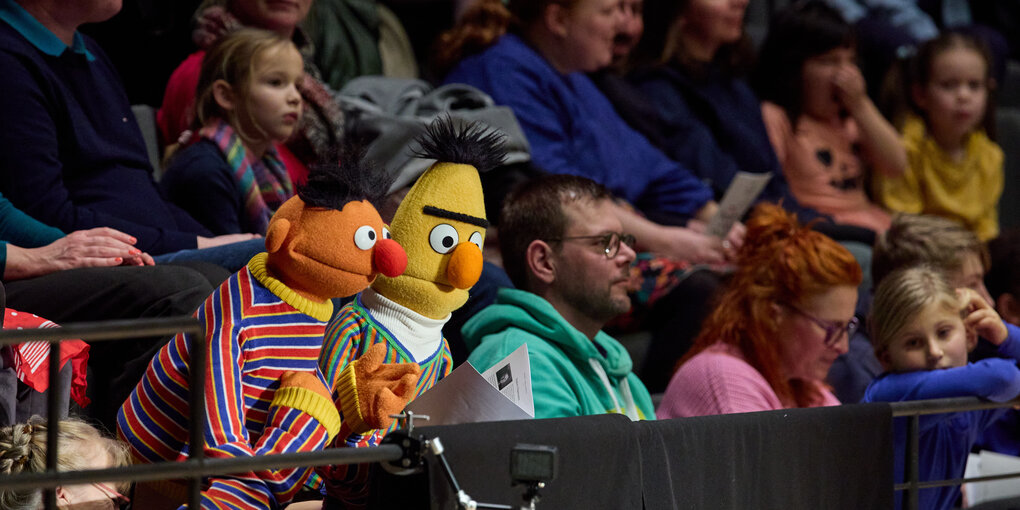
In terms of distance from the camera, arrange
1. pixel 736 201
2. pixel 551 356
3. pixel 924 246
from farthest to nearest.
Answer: pixel 736 201, pixel 924 246, pixel 551 356

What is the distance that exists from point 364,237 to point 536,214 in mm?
845

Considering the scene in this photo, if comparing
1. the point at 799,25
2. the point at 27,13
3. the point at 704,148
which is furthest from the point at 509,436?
the point at 799,25

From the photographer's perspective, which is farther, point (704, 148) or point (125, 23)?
point (704, 148)

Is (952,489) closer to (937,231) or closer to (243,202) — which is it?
(937,231)

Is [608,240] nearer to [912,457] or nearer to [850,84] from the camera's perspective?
[912,457]

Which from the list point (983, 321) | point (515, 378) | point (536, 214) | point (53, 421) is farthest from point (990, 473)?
point (53, 421)

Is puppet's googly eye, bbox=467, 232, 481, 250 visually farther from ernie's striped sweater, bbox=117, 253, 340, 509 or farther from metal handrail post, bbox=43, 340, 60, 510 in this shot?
metal handrail post, bbox=43, 340, 60, 510

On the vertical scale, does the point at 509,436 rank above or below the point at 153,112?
below

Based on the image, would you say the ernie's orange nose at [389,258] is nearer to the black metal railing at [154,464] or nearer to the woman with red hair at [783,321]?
the black metal railing at [154,464]

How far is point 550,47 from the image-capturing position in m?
3.78

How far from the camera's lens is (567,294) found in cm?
262

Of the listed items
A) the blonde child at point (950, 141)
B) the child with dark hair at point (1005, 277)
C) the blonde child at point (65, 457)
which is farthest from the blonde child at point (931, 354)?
the blonde child at point (950, 141)

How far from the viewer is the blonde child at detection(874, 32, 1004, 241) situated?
4.43 m

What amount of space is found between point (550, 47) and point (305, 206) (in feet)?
6.60
